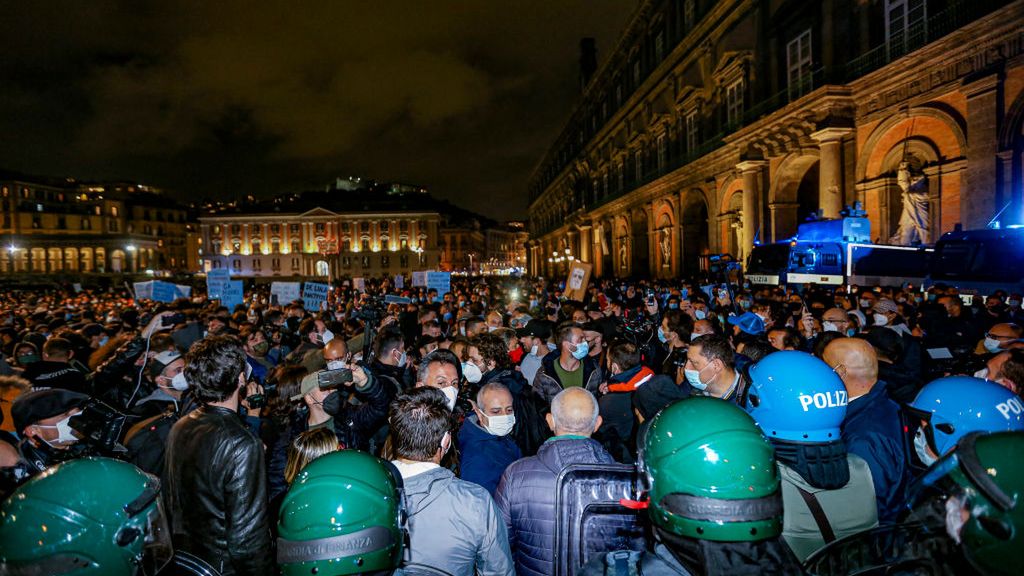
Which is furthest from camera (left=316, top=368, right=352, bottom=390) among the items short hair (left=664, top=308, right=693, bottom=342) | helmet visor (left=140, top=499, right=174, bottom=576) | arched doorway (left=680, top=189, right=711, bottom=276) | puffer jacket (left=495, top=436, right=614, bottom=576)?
arched doorway (left=680, top=189, right=711, bottom=276)

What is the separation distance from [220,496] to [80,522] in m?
1.36

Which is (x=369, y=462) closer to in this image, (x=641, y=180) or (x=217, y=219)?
(x=641, y=180)

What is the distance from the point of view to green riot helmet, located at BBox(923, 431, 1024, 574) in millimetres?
1211

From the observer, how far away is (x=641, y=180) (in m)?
34.3

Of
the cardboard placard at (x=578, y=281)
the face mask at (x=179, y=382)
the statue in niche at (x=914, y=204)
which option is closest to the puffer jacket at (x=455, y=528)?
the face mask at (x=179, y=382)

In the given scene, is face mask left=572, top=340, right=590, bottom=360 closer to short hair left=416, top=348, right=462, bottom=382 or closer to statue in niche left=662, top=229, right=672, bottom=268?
short hair left=416, top=348, right=462, bottom=382

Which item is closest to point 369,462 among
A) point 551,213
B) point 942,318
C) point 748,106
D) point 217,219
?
point 942,318

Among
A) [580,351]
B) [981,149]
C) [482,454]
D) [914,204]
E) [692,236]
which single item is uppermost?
[981,149]

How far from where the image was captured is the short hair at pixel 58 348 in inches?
230

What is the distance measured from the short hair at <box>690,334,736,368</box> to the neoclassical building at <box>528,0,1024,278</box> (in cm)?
1232

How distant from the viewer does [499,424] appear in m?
3.47

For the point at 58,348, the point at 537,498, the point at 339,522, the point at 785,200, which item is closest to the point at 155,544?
the point at 339,522

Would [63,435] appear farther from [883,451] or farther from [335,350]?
[883,451]

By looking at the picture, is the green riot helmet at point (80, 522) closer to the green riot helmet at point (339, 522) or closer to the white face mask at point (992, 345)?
the green riot helmet at point (339, 522)
